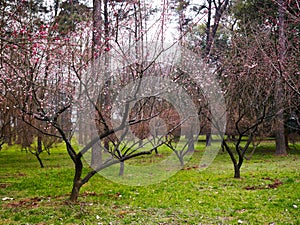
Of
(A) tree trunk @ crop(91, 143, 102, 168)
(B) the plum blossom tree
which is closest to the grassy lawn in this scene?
(B) the plum blossom tree

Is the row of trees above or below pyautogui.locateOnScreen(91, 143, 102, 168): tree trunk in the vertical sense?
above

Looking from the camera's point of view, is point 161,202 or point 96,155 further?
point 96,155

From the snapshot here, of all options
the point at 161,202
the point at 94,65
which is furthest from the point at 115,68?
the point at 161,202

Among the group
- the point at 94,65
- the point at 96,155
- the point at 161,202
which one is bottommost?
the point at 161,202

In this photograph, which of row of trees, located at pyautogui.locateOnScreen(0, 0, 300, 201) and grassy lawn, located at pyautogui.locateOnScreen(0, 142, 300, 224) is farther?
row of trees, located at pyautogui.locateOnScreen(0, 0, 300, 201)

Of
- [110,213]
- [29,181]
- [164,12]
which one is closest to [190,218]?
[110,213]

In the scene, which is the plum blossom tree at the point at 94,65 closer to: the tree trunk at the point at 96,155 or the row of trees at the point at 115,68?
the row of trees at the point at 115,68

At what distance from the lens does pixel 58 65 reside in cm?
702

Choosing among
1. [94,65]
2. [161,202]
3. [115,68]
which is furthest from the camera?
[115,68]

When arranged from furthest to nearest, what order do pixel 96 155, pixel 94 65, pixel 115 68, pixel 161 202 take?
pixel 96 155, pixel 115 68, pixel 94 65, pixel 161 202

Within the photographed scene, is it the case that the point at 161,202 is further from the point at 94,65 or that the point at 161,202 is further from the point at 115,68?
the point at 115,68

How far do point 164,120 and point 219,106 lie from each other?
7.11 feet

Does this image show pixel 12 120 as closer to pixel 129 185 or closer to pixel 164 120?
pixel 164 120

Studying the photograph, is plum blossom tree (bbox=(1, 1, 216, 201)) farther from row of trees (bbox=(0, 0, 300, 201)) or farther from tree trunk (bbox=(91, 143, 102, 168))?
tree trunk (bbox=(91, 143, 102, 168))
